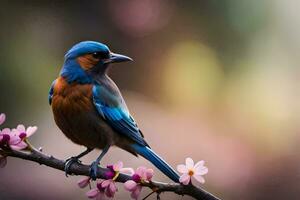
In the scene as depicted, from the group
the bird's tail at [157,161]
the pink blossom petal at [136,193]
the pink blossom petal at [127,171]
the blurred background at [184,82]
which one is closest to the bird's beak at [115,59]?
the bird's tail at [157,161]

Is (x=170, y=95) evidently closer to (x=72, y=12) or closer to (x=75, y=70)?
(x=72, y=12)

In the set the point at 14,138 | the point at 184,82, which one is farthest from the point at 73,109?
the point at 184,82

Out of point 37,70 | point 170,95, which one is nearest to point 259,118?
point 170,95

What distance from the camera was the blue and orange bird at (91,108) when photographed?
2.70 m

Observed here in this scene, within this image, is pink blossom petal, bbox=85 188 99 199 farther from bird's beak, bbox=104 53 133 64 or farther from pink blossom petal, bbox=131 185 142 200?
bird's beak, bbox=104 53 133 64

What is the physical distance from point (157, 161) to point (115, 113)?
363mm

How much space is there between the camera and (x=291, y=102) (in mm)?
5367

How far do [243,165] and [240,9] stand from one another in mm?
1216

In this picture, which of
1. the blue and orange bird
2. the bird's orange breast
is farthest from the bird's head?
the bird's orange breast

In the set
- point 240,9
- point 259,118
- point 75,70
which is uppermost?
point 240,9

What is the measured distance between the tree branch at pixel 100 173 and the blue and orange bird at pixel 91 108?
41 centimetres

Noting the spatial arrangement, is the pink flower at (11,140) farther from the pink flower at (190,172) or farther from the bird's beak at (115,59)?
the bird's beak at (115,59)

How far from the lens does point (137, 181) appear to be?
2047 mm

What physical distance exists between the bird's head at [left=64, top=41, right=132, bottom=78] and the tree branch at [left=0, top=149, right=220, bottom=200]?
61 cm
